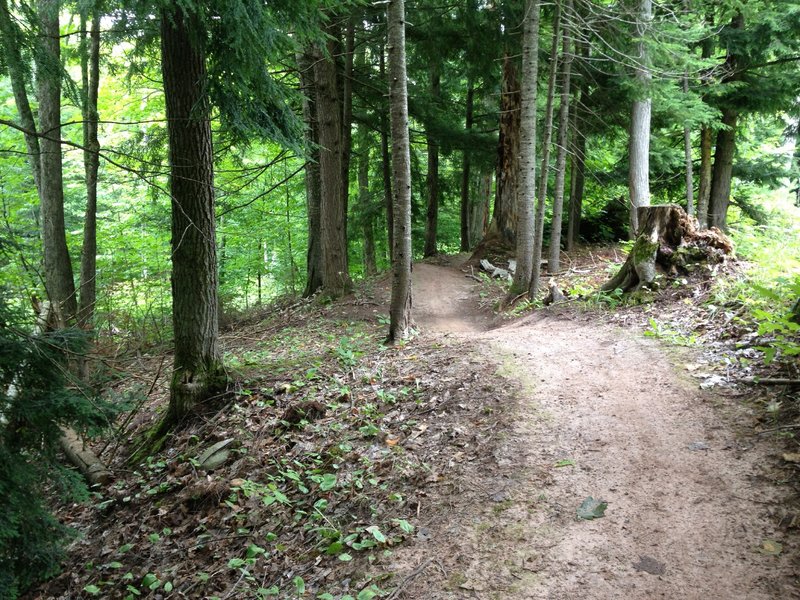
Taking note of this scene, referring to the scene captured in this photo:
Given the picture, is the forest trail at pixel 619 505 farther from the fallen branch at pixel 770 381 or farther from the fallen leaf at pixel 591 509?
the fallen branch at pixel 770 381

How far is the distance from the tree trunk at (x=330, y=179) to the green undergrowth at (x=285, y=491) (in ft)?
14.9

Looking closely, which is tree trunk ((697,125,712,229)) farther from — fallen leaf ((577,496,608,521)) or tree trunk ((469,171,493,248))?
fallen leaf ((577,496,608,521))

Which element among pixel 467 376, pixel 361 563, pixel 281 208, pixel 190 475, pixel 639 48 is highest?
pixel 639 48

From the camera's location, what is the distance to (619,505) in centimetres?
393

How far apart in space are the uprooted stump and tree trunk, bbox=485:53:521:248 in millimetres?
6654

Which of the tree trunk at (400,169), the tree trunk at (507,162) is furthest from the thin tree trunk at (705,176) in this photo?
the tree trunk at (400,169)

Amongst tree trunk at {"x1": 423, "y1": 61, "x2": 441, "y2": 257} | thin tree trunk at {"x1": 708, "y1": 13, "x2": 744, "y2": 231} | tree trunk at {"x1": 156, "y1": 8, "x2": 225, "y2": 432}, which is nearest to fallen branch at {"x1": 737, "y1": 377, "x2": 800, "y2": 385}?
tree trunk at {"x1": 156, "y1": 8, "x2": 225, "y2": 432}

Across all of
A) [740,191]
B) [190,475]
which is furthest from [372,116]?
[740,191]

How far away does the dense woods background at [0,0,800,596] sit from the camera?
225 inches

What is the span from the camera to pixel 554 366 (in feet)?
21.4

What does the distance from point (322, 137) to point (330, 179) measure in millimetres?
969

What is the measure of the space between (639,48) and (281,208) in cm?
1302

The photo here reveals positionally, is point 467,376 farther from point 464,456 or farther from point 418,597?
point 418,597

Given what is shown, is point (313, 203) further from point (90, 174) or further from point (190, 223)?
point (190, 223)
